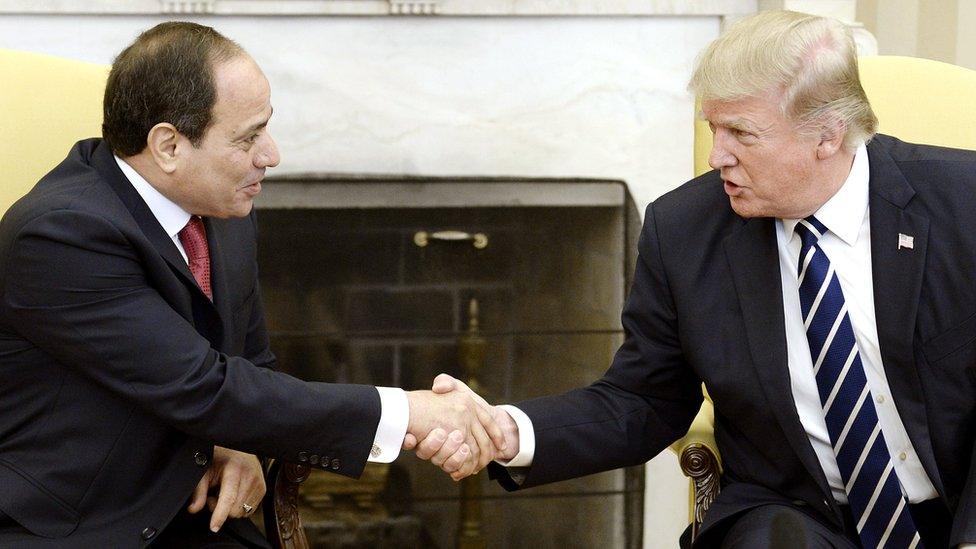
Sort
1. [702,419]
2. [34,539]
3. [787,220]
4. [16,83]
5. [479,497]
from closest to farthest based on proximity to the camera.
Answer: [34,539], [787,220], [702,419], [16,83], [479,497]

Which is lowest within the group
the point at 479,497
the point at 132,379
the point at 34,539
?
the point at 479,497

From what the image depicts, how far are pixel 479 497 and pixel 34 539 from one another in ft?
5.36

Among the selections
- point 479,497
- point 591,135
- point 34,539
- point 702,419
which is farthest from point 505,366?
point 34,539

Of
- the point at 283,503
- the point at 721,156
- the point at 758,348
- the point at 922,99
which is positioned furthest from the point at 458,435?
the point at 922,99

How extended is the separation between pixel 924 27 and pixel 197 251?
226 cm

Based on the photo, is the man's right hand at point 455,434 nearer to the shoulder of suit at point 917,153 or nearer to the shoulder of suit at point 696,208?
the shoulder of suit at point 696,208

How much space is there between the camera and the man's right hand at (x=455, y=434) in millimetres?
1966

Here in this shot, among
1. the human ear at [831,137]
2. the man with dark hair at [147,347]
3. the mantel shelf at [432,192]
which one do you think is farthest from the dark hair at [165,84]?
the mantel shelf at [432,192]

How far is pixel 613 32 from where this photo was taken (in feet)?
9.95

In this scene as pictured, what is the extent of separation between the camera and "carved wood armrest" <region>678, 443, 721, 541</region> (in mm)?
1972

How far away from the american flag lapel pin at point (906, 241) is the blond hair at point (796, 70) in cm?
17

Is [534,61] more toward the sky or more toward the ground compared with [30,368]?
more toward the sky

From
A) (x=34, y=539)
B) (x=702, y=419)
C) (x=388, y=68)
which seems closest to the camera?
(x=34, y=539)

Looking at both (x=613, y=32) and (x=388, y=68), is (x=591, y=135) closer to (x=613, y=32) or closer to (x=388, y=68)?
(x=613, y=32)
